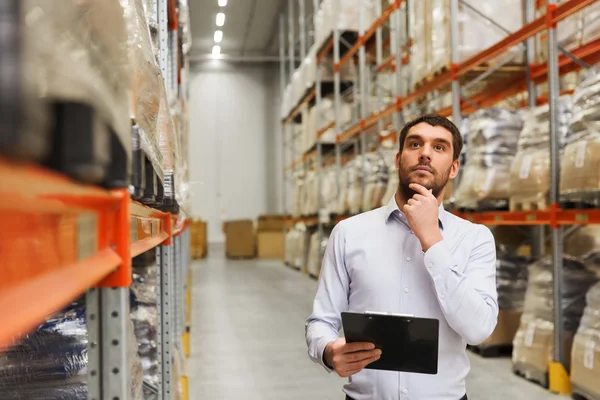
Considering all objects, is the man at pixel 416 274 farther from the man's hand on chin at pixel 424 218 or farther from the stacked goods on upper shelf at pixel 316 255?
the stacked goods on upper shelf at pixel 316 255

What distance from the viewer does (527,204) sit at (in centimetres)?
528

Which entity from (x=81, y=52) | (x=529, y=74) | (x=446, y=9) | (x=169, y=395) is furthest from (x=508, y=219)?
(x=81, y=52)

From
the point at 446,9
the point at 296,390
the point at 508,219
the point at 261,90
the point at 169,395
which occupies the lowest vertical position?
the point at 296,390

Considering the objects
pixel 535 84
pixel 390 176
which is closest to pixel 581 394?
pixel 535 84

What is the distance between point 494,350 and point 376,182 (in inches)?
141

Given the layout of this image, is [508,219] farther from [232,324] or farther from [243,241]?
[243,241]

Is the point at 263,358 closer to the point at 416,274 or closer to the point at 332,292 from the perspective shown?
the point at 332,292

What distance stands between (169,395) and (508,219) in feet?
12.1

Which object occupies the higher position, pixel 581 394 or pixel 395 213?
pixel 395 213

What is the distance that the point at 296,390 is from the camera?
513cm

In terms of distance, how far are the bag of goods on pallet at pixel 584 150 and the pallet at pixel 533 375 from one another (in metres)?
1.34

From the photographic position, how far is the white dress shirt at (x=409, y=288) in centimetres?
219

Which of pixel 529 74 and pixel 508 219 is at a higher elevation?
pixel 529 74

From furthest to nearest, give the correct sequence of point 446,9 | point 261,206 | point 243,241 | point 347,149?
1. point 261,206
2. point 243,241
3. point 347,149
4. point 446,9
